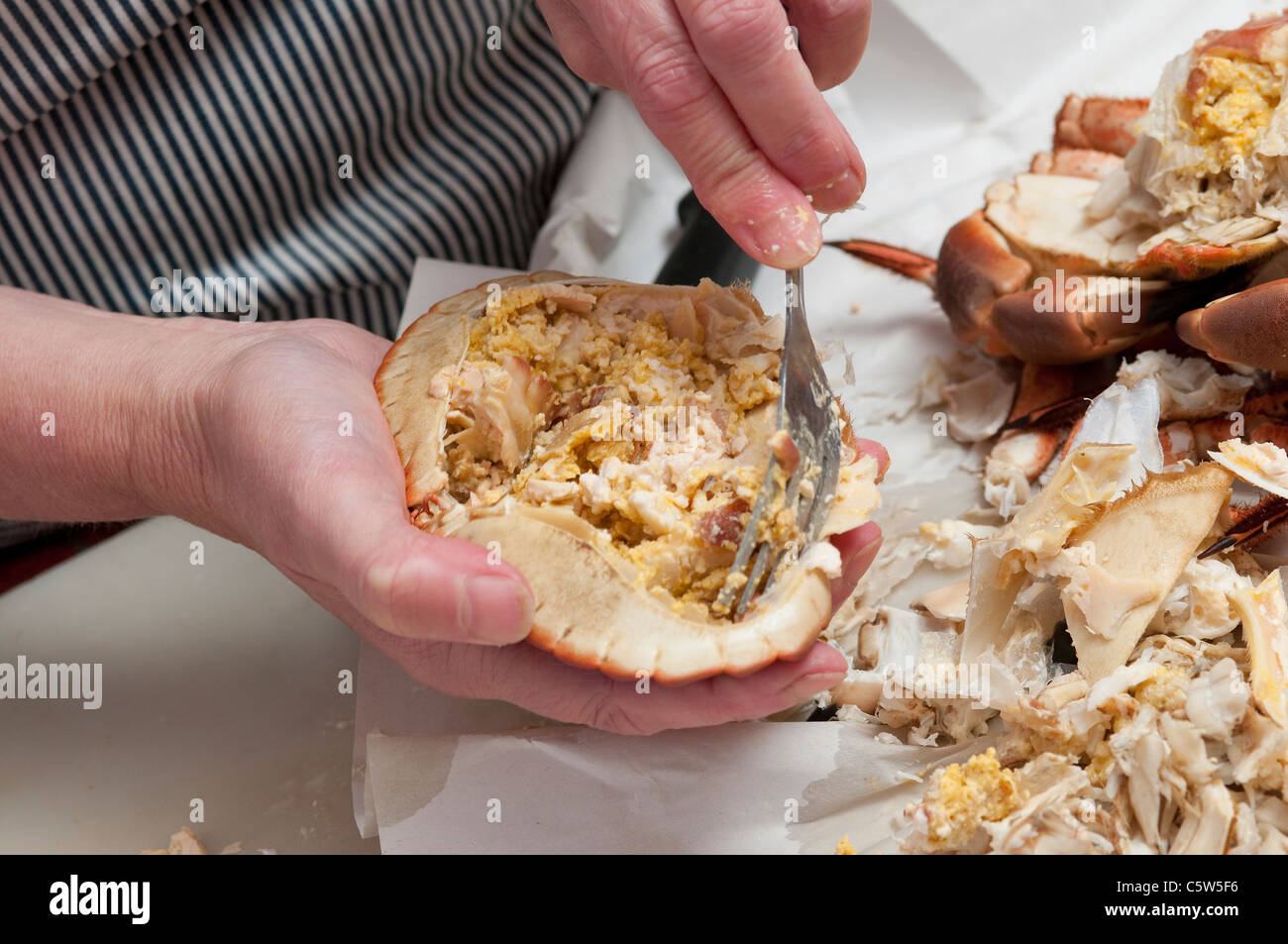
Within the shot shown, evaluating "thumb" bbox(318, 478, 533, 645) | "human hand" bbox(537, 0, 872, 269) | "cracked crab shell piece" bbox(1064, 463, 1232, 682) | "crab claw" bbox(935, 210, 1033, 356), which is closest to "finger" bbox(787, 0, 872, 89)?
"human hand" bbox(537, 0, 872, 269)

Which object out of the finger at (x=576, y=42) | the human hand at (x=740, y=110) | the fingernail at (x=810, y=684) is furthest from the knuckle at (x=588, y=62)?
the fingernail at (x=810, y=684)

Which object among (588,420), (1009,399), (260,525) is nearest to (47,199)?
(260,525)

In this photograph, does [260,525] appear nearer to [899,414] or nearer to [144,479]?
[144,479]

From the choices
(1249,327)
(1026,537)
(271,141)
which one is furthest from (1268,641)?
(271,141)

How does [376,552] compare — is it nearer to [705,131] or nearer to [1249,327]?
[705,131]

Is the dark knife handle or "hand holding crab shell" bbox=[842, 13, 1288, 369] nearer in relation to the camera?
"hand holding crab shell" bbox=[842, 13, 1288, 369]

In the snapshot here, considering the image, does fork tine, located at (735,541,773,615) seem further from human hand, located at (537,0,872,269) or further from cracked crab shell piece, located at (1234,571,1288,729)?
cracked crab shell piece, located at (1234,571,1288,729)

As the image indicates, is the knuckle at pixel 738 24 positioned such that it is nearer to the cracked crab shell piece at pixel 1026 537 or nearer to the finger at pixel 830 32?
the finger at pixel 830 32

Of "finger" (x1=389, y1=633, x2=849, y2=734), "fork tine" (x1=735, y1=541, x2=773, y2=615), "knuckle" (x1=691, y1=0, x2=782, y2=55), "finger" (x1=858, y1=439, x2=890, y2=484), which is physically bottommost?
"finger" (x1=389, y1=633, x2=849, y2=734)
